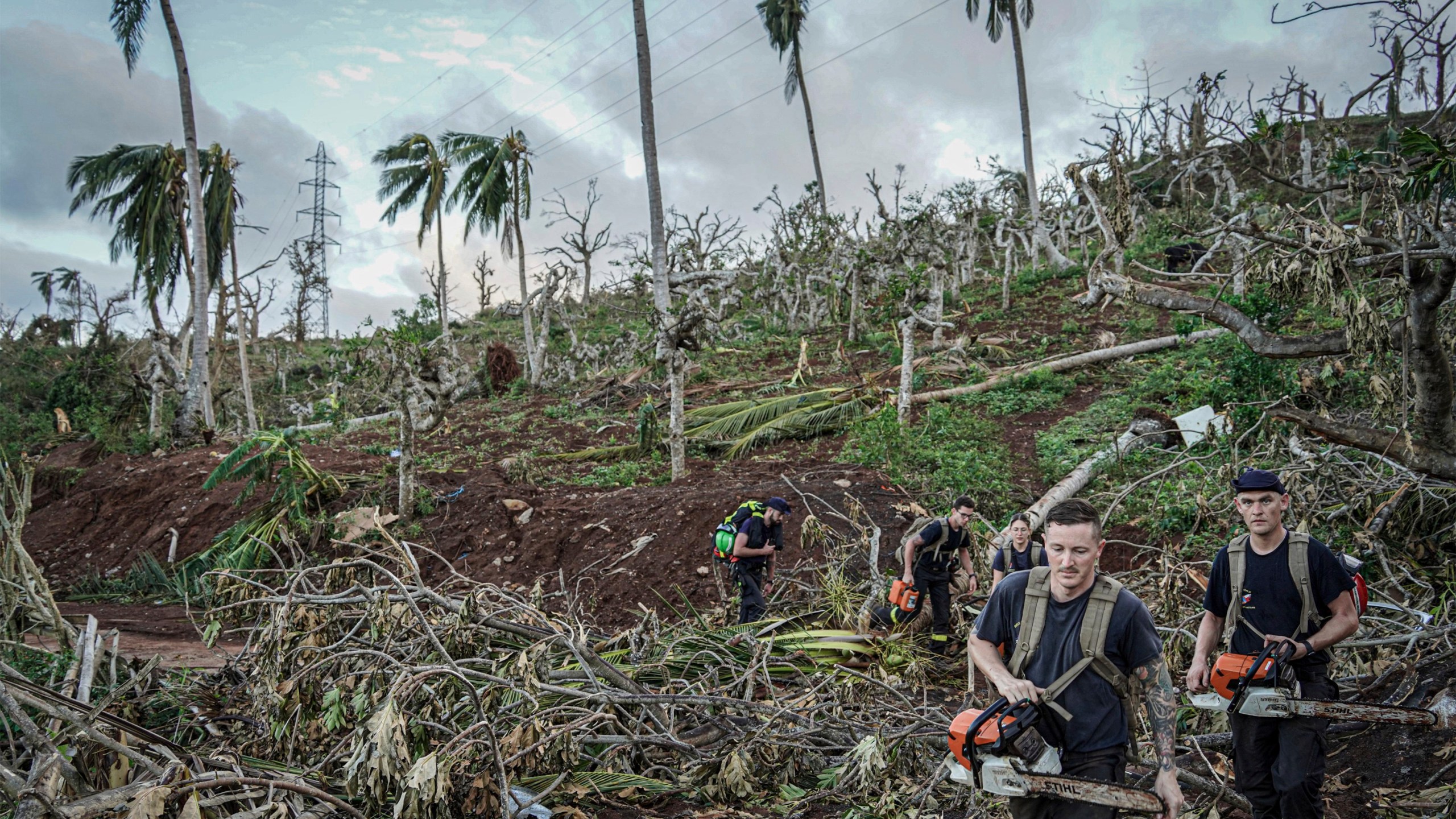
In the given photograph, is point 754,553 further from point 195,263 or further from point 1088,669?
point 195,263

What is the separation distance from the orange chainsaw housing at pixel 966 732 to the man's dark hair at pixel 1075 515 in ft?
2.18

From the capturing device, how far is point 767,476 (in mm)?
10898

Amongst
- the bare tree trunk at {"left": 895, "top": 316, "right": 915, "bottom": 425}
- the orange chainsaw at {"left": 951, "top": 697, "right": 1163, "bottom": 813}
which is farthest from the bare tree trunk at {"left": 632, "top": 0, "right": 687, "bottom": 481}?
the orange chainsaw at {"left": 951, "top": 697, "right": 1163, "bottom": 813}

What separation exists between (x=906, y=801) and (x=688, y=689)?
152cm

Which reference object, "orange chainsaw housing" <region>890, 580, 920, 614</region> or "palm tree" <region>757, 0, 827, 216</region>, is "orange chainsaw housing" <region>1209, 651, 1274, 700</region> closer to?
"orange chainsaw housing" <region>890, 580, 920, 614</region>

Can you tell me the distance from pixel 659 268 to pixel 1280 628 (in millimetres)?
9890

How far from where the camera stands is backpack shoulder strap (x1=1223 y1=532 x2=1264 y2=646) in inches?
137

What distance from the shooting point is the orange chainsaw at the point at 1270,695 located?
3139 millimetres

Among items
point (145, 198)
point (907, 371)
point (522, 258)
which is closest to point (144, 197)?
point (145, 198)

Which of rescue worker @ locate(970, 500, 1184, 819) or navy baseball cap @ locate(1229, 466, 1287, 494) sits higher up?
navy baseball cap @ locate(1229, 466, 1287, 494)

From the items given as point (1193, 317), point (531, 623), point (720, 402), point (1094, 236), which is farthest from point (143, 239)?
point (1094, 236)

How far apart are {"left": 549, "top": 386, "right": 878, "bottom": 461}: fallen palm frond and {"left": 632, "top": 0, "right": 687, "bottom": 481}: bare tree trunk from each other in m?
0.72

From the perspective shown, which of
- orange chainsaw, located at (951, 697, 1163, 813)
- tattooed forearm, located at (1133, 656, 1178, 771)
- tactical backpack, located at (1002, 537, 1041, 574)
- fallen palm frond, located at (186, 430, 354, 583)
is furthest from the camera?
fallen palm frond, located at (186, 430, 354, 583)

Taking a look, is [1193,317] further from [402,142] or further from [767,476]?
[402,142]
